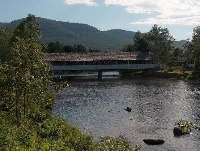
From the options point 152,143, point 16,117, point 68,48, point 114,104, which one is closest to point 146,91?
point 114,104

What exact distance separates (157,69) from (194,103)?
53193mm

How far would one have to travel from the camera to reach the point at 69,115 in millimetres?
47562

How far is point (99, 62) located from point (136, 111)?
55893mm

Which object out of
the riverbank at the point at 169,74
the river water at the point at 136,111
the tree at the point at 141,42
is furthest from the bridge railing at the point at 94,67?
the river water at the point at 136,111

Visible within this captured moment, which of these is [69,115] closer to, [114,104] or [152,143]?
[114,104]

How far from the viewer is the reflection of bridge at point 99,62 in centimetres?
10278

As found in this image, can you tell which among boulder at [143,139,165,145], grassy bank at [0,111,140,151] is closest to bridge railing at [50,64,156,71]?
boulder at [143,139,165,145]

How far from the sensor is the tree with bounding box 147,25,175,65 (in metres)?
111

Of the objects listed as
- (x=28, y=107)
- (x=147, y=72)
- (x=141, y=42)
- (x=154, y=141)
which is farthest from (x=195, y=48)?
(x=28, y=107)

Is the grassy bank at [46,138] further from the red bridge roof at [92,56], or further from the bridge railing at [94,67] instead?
the red bridge roof at [92,56]

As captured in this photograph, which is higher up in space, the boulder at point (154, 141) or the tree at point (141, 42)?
the tree at point (141, 42)

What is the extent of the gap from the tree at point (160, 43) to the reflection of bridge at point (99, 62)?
4507 millimetres

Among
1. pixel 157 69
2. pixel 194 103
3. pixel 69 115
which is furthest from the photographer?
pixel 157 69

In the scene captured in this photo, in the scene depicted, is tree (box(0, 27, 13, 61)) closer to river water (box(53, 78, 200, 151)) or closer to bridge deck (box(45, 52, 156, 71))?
bridge deck (box(45, 52, 156, 71))
